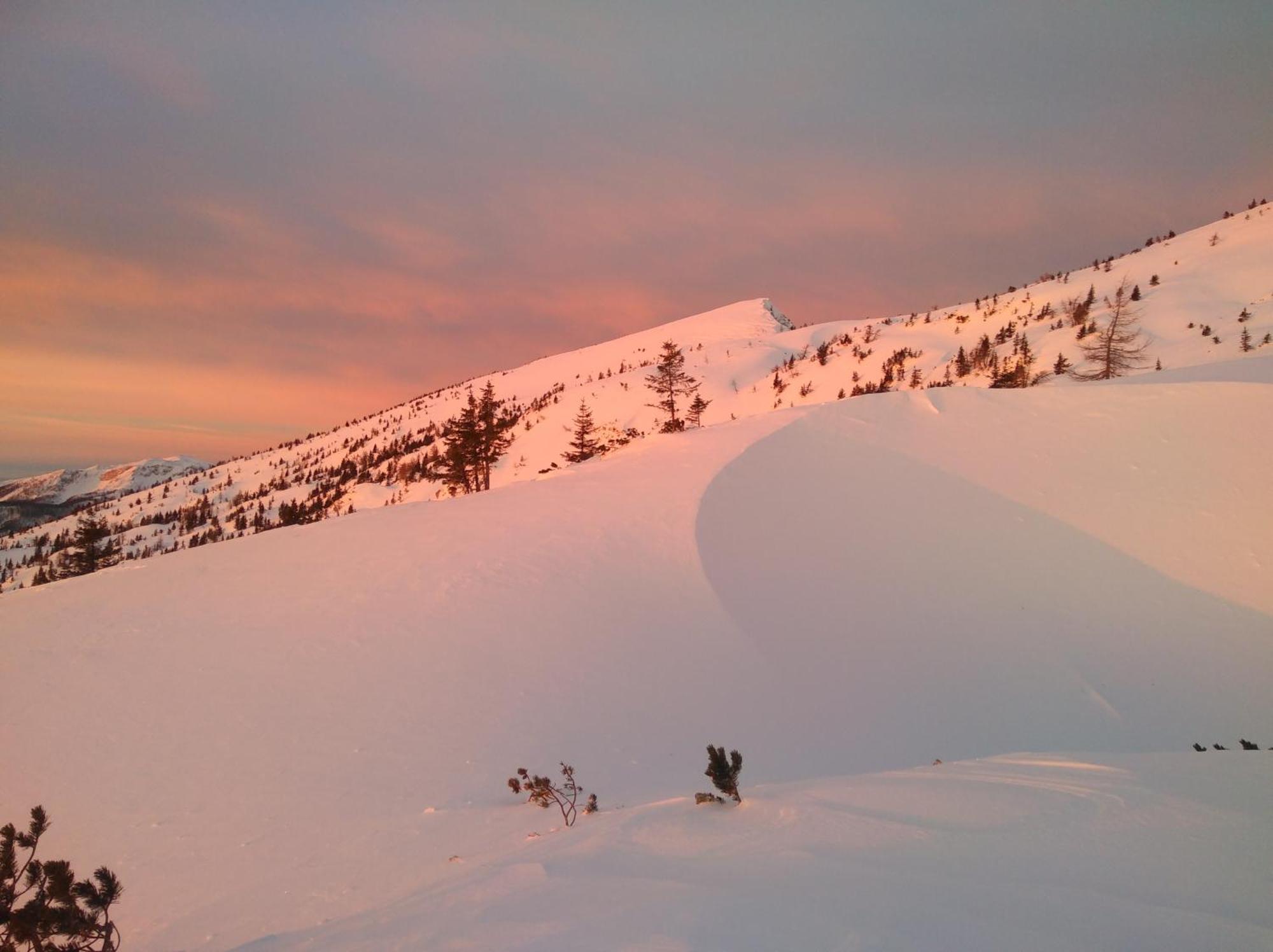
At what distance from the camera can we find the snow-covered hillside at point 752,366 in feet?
101

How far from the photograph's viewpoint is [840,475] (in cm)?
1638

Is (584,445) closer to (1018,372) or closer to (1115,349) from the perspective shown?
(1018,372)

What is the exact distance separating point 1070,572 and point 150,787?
17164 mm

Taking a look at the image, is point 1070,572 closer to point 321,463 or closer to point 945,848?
point 945,848

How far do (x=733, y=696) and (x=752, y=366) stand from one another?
2081 inches

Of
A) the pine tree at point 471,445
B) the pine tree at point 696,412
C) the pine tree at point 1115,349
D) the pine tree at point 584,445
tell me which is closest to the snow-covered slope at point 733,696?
the pine tree at point 1115,349

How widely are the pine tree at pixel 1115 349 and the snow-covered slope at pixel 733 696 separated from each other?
11.5 meters

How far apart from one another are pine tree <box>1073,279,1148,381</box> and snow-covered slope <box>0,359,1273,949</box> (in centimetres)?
1147

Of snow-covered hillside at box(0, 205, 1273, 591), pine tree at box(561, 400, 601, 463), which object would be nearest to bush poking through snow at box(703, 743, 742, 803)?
snow-covered hillside at box(0, 205, 1273, 591)

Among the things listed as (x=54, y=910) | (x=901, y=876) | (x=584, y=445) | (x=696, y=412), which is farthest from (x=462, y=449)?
(x=901, y=876)

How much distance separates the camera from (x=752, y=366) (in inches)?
2331

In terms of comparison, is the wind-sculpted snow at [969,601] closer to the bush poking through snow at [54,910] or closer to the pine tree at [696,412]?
the bush poking through snow at [54,910]

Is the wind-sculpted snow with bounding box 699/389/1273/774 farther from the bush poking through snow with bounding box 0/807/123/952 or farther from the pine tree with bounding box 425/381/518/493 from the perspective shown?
the pine tree with bounding box 425/381/518/493

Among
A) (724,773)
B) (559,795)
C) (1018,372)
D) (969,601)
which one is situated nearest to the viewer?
(724,773)
